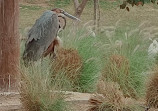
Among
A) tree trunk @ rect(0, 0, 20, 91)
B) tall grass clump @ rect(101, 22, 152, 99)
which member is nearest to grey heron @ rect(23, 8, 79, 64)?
tall grass clump @ rect(101, 22, 152, 99)

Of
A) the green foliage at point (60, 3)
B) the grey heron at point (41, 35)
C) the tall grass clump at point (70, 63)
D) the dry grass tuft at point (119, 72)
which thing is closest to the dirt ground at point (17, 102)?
the tall grass clump at point (70, 63)

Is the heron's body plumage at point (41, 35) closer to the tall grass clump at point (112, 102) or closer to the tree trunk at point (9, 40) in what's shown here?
the tree trunk at point (9, 40)

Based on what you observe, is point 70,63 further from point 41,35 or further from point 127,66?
point 127,66

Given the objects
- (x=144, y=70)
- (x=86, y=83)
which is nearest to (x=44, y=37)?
(x=86, y=83)

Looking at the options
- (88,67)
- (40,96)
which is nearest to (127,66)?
(88,67)

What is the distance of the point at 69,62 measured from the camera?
8.41m

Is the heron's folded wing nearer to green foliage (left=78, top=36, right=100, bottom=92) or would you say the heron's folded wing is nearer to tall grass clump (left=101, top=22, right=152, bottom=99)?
green foliage (left=78, top=36, right=100, bottom=92)

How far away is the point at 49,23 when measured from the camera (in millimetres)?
8578

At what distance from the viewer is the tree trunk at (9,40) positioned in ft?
24.0

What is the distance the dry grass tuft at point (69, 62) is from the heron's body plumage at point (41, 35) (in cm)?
26

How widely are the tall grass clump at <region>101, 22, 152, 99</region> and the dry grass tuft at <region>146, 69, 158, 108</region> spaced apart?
1384mm

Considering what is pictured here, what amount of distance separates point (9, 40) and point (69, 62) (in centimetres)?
134

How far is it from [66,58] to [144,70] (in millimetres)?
1422

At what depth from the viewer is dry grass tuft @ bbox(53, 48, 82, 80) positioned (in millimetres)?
8312
